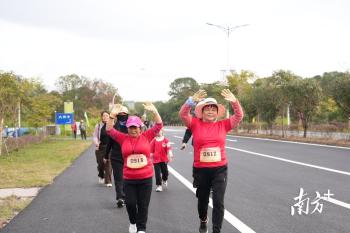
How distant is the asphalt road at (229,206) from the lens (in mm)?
6812

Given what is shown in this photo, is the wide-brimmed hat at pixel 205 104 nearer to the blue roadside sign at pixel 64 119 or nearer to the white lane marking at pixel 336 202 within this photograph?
the white lane marking at pixel 336 202

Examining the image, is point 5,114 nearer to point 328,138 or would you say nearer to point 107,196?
point 107,196

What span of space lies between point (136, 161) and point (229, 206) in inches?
109

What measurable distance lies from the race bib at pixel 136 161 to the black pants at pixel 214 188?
705 mm

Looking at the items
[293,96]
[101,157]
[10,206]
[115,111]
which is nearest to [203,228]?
[115,111]

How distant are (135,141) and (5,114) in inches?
712

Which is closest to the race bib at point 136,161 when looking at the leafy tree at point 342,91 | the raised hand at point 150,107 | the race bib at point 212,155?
the raised hand at point 150,107

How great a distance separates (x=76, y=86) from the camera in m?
104

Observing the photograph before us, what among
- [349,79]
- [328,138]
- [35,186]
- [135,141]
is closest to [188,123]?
[135,141]

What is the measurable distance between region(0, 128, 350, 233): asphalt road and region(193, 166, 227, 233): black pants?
17.6 inches

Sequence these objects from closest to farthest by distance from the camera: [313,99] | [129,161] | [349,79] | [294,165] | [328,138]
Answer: [129,161] → [294,165] → [349,79] → [328,138] → [313,99]

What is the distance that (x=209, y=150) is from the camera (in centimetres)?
612

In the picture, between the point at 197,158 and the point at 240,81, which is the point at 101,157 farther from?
the point at 240,81

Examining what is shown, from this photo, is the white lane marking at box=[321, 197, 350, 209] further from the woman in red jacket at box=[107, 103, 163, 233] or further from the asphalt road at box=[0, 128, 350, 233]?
the woman in red jacket at box=[107, 103, 163, 233]
